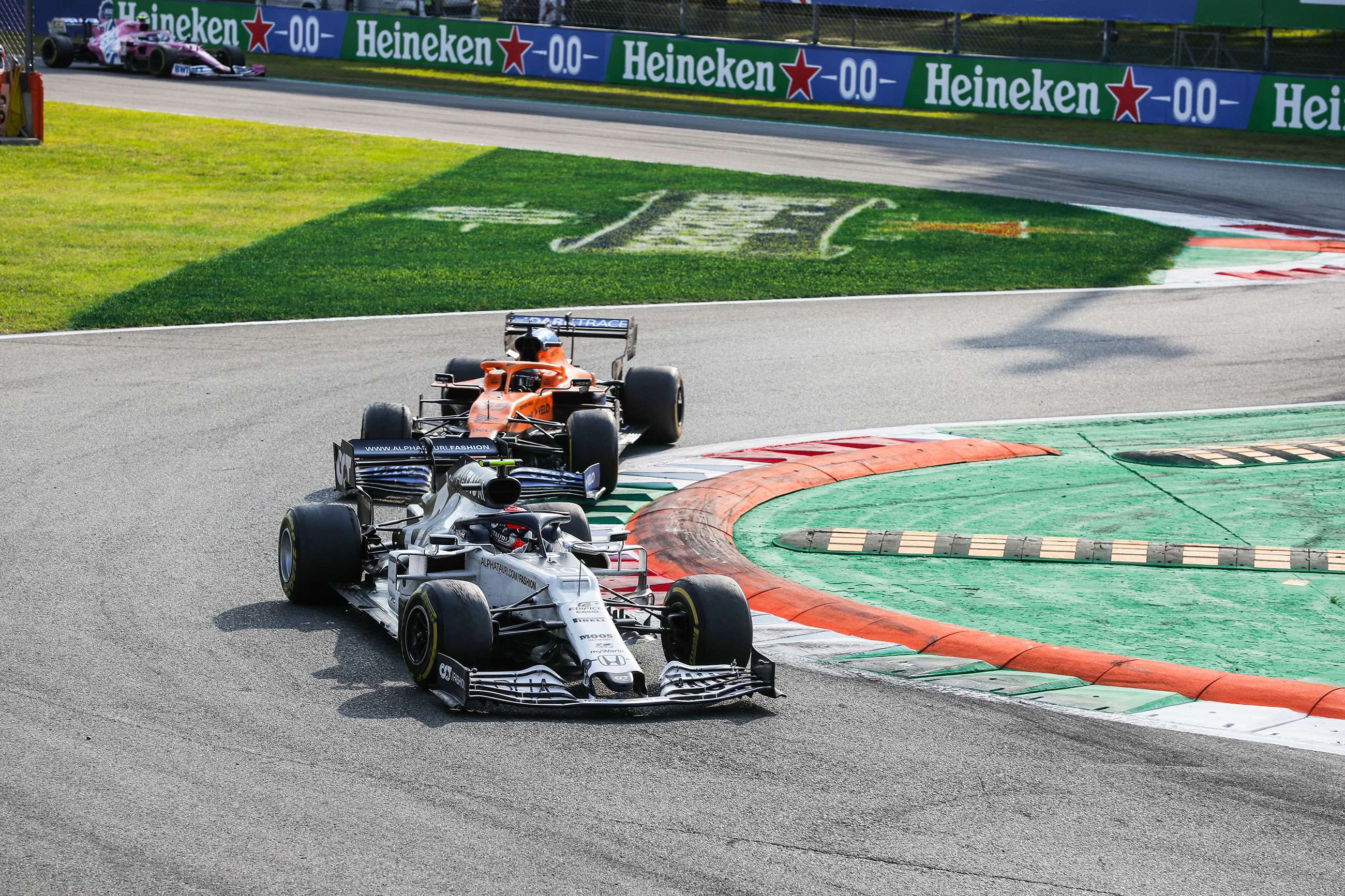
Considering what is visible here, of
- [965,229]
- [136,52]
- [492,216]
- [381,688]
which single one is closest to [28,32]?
[492,216]

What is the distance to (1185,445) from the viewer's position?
13570 millimetres

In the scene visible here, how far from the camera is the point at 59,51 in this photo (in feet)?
134

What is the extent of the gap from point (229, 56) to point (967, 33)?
1759cm

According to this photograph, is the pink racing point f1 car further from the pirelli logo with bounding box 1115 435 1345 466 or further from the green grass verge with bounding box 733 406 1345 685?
the pirelli logo with bounding box 1115 435 1345 466

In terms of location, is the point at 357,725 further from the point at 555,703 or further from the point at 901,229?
the point at 901,229

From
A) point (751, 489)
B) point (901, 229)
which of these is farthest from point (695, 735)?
point (901, 229)

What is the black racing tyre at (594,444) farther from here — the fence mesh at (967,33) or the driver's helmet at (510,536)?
the fence mesh at (967,33)

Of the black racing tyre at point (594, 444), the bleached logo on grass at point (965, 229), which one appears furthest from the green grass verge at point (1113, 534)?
the bleached logo on grass at point (965, 229)

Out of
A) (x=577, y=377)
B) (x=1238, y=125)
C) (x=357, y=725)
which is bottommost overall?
(x=357, y=725)

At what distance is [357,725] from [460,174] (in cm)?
2227

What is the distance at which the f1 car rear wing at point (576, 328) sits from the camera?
13.6 metres

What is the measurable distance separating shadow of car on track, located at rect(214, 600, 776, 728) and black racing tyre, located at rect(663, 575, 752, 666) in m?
0.28

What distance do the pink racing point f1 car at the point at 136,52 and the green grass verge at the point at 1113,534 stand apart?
3042cm

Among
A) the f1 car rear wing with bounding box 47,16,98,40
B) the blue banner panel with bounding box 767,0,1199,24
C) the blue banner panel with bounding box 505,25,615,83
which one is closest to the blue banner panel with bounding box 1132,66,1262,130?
the blue banner panel with bounding box 767,0,1199,24
